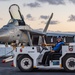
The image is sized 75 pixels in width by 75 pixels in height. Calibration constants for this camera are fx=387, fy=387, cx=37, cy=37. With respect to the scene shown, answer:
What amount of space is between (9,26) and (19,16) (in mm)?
1708

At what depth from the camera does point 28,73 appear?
16500 mm

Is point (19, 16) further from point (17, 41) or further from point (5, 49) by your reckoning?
point (5, 49)

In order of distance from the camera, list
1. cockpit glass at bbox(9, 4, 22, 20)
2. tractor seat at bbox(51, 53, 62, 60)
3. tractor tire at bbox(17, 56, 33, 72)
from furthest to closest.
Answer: cockpit glass at bbox(9, 4, 22, 20), tractor tire at bbox(17, 56, 33, 72), tractor seat at bbox(51, 53, 62, 60)

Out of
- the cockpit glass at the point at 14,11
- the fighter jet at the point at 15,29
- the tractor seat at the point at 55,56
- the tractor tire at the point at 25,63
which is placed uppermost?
the cockpit glass at the point at 14,11

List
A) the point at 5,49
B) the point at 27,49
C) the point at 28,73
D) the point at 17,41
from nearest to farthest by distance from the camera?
the point at 28,73 < the point at 27,49 < the point at 17,41 < the point at 5,49

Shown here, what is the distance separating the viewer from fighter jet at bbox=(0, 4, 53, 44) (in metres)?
36.2

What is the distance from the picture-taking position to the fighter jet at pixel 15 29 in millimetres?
36250

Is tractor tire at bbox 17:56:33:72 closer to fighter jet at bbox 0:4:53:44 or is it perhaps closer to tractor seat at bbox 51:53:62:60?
tractor seat at bbox 51:53:62:60

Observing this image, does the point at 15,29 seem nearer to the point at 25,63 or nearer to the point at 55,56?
the point at 25,63

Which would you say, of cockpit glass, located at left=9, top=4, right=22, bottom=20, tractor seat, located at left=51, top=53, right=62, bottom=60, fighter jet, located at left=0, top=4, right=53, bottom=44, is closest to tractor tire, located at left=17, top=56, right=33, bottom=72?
tractor seat, located at left=51, top=53, right=62, bottom=60

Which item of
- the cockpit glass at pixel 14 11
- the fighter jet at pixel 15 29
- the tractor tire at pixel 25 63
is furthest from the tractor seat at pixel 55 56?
the cockpit glass at pixel 14 11

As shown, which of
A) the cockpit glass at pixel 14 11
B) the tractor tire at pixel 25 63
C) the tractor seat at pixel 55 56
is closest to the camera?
the tractor seat at pixel 55 56

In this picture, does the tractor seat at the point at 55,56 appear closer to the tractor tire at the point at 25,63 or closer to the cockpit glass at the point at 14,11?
the tractor tire at the point at 25,63

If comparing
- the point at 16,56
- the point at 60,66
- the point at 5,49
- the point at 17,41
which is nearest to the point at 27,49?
the point at 16,56
